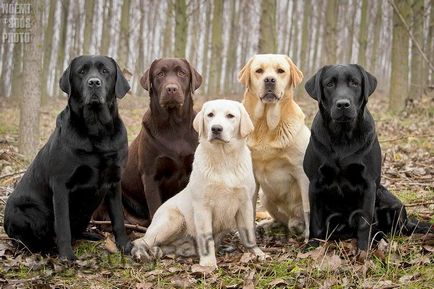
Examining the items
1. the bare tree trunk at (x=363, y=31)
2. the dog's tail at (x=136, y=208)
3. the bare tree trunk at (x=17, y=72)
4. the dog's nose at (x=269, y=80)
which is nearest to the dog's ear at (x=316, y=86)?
the dog's nose at (x=269, y=80)

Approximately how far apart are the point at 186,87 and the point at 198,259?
1634mm

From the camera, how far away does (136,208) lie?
218 inches

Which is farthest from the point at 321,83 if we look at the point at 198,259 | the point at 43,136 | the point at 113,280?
the point at 43,136

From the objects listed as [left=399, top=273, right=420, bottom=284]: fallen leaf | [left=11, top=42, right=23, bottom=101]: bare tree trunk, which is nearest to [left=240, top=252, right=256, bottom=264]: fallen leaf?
[left=399, top=273, right=420, bottom=284]: fallen leaf

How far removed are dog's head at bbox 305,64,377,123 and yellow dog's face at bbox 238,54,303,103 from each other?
530 millimetres

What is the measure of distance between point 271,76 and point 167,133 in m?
1.09

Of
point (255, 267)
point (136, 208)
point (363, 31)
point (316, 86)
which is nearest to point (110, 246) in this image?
point (136, 208)

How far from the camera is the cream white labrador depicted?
416 cm

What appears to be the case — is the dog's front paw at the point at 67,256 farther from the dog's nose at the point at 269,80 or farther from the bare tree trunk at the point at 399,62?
the bare tree trunk at the point at 399,62

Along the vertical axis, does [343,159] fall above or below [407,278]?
above

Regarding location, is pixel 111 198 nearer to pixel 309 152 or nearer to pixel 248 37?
pixel 309 152

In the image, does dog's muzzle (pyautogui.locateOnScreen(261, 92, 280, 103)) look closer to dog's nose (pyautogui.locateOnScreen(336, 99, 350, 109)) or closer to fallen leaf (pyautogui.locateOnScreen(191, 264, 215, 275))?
dog's nose (pyautogui.locateOnScreen(336, 99, 350, 109))

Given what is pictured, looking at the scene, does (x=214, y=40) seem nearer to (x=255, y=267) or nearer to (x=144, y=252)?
(x=144, y=252)

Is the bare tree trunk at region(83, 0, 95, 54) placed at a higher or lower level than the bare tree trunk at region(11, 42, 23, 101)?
higher
